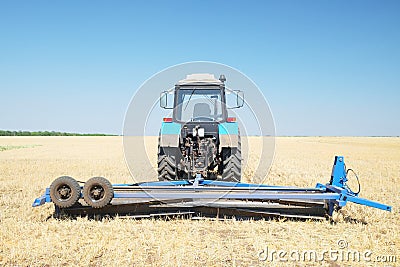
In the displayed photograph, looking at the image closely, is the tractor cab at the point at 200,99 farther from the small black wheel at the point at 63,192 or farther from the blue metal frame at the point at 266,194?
the small black wheel at the point at 63,192

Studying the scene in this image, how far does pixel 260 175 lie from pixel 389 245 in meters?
6.56

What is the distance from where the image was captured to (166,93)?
698 centimetres

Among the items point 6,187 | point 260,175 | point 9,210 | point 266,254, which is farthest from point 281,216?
point 6,187

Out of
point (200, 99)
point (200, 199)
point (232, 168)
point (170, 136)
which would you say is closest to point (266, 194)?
point (200, 199)

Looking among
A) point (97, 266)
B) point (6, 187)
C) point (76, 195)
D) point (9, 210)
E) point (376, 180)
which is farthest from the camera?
point (376, 180)

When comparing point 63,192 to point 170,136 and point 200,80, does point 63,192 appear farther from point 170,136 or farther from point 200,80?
point 200,80

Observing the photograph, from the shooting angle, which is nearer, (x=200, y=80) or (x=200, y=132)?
(x=200, y=132)

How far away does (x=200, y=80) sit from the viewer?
7.54 meters

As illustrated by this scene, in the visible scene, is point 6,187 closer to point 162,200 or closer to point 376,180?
point 162,200

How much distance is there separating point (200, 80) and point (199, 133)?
131cm

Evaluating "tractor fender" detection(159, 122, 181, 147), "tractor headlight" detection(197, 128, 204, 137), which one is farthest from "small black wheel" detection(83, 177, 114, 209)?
"tractor headlight" detection(197, 128, 204, 137)

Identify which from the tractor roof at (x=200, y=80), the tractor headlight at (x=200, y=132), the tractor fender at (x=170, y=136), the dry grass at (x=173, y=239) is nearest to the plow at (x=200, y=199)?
the dry grass at (x=173, y=239)

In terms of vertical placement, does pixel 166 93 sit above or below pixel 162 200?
above

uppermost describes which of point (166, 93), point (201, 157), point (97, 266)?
point (166, 93)
